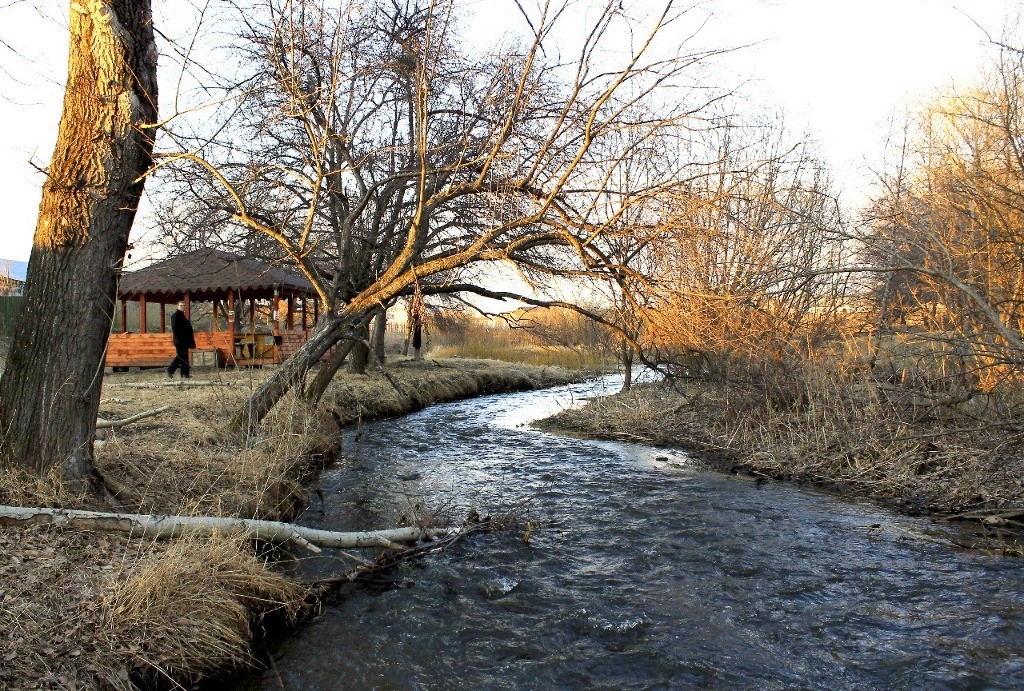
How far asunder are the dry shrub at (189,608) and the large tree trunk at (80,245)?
1804 mm

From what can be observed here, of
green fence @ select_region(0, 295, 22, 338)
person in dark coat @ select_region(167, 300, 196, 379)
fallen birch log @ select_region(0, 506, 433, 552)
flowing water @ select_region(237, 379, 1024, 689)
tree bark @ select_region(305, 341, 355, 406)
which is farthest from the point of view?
green fence @ select_region(0, 295, 22, 338)

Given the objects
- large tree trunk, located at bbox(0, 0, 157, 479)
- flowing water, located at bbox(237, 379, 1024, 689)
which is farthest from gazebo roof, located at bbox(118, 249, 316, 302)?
large tree trunk, located at bbox(0, 0, 157, 479)

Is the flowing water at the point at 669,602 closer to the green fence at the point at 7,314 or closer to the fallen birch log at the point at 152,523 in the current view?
the fallen birch log at the point at 152,523

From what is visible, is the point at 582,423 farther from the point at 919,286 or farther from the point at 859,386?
the point at 919,286

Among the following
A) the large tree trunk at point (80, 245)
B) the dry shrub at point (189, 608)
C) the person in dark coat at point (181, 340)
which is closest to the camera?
the dry shrub at point (189, 608)

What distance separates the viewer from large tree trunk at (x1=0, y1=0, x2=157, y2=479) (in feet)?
18.6

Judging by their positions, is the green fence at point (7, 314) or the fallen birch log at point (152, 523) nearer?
the fallen birch log at point (152, 523)

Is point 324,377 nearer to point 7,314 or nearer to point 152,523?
point 152,523


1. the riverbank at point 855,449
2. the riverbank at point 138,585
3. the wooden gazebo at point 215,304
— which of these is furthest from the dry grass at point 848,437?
the wooden gazebo at point 215,304

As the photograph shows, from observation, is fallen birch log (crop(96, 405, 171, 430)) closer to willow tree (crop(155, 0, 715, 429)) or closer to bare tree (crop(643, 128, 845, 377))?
willow tree (crop(155, 0, 715, 429))

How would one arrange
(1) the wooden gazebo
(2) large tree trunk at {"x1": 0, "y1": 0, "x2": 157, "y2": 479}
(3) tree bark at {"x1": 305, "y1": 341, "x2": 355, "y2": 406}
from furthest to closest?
(1) the wooden gazebo → (3) tree bark at {"x1": 305, "y1": 341, "x2": 355, "y2": 406} → (2) large tree trunk at {"x1": 0, "y1": 0, "x2": 157, "y2": 479}

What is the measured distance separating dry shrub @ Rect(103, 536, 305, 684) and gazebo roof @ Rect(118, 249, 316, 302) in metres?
15.4

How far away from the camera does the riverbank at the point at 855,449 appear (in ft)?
24.3

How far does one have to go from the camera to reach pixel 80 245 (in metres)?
5.85
